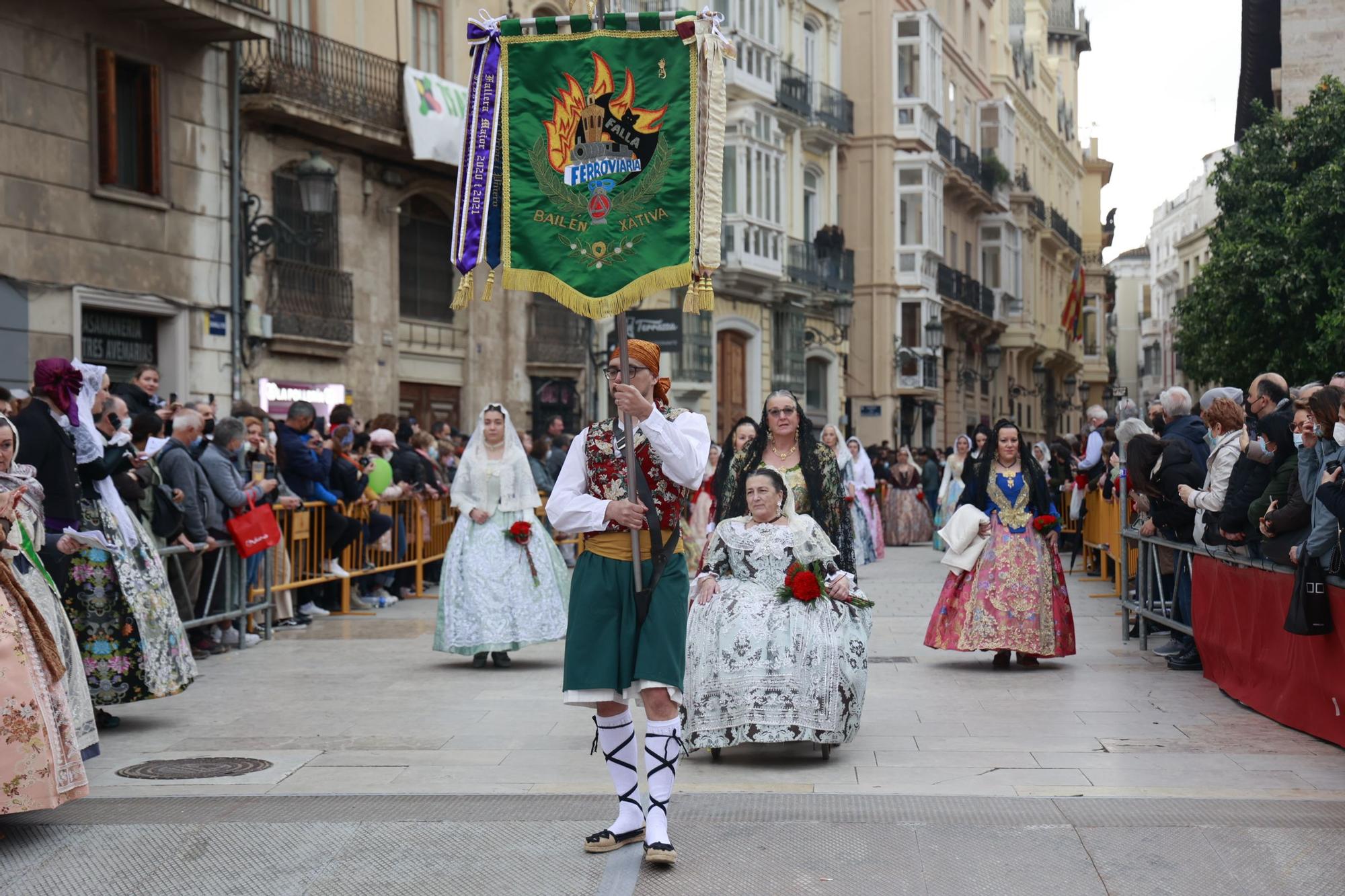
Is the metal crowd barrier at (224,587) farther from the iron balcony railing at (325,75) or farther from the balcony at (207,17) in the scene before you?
the iron balcony railing at (325,75)

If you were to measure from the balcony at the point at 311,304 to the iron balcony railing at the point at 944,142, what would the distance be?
79.6 feet

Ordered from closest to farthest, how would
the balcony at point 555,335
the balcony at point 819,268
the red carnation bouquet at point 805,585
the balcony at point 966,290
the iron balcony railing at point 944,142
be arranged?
the red carnation bouquet at point 805,585
the balcony at point 555,335
the balcony at point 819,268
the iron balcony railing at point 944,142
the balcony at point 966,290

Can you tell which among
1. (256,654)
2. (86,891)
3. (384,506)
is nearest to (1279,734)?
(86,891)

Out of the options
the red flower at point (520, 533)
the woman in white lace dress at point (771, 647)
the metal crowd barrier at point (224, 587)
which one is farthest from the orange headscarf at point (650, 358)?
the metal crowd barrier at point (224, 587)

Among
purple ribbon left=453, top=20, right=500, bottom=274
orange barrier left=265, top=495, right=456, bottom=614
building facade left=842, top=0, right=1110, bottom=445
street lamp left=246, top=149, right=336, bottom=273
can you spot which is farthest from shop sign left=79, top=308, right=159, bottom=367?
building facade left=842, top=0, right=1110, bottom=445

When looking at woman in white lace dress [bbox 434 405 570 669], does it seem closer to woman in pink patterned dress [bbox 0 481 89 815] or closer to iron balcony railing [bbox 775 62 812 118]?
woman in pink patterned dress [bbox 0 481 89 815]

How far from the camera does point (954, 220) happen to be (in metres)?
47.0

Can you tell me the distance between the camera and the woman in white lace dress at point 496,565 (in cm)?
1184

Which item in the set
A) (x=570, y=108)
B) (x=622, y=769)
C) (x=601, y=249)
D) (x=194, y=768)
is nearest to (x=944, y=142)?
(x=194, y=768)

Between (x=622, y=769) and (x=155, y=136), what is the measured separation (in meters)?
14.0

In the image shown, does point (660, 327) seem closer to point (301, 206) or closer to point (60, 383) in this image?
point (301, 206)

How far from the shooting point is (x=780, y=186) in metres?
34.3

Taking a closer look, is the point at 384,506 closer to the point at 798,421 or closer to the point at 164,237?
the point at 164,237

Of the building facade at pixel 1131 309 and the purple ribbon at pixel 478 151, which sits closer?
the purple ribbon at pixel 478 151
